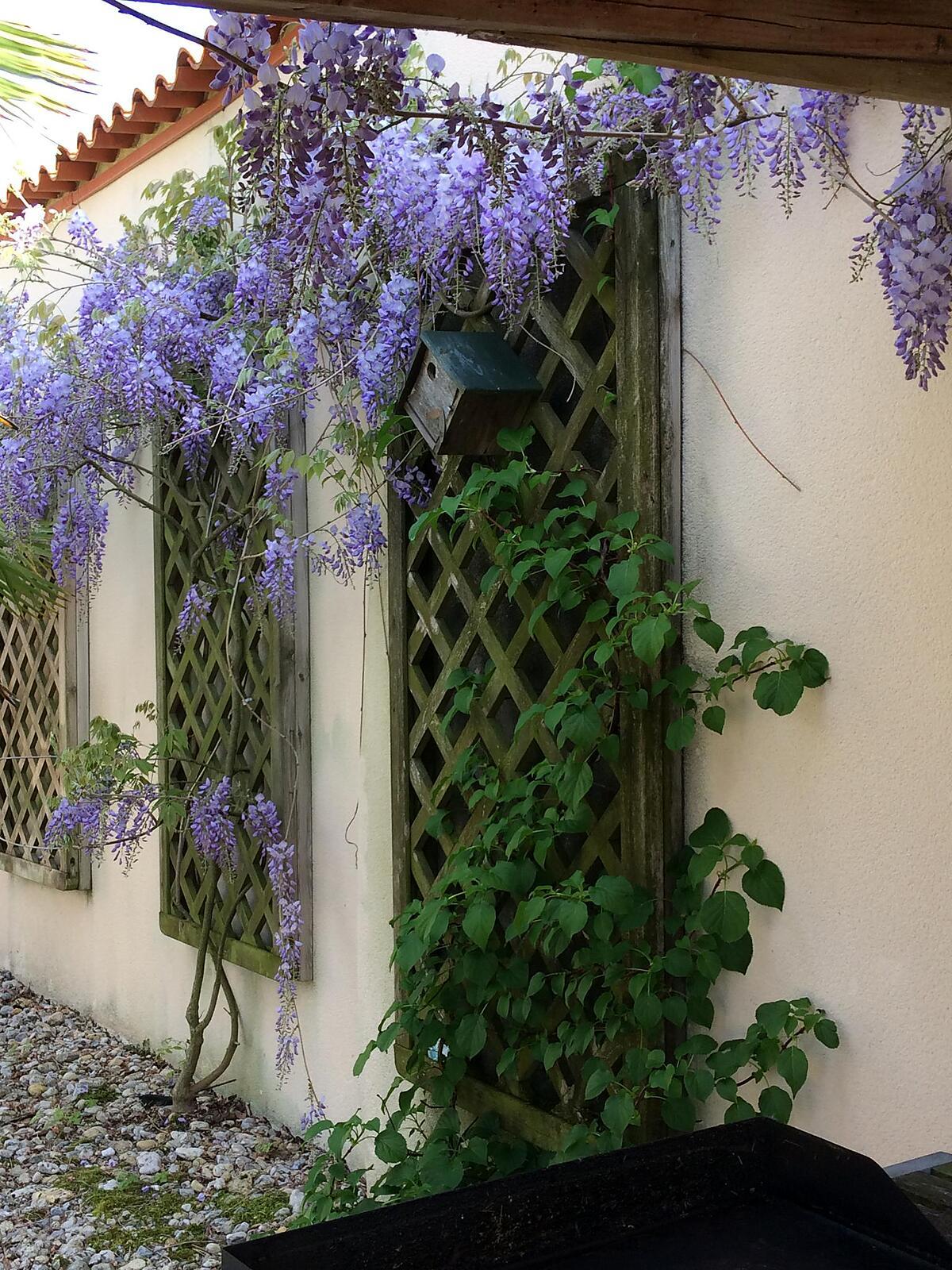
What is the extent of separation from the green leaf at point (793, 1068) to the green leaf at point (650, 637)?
641 millimetres

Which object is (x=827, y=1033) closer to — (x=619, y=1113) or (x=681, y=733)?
(x=619, y=1113)

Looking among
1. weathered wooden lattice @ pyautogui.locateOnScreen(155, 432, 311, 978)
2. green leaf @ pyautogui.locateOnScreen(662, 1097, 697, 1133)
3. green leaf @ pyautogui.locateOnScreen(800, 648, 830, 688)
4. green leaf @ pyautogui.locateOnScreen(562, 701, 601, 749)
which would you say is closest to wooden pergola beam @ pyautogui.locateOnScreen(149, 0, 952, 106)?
green leaf @ pyautogui.locateOnScreen(800, 648, 830, 688)

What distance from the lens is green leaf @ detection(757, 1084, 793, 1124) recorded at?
2010 millimetres

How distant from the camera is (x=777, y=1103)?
202 centimetres

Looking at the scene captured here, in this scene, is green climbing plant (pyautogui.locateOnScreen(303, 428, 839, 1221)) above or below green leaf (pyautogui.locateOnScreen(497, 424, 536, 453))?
below

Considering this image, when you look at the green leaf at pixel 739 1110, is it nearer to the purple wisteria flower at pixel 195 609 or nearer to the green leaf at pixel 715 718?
the green leaf at pixel 715 718

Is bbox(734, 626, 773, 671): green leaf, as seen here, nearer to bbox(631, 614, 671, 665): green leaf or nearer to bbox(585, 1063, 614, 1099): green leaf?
bbox(631, 614, 671, 665): green leaf

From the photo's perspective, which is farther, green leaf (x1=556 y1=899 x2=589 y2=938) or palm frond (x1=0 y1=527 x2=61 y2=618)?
palm frond (x1=0 y1=527 x2=61 y2=618)

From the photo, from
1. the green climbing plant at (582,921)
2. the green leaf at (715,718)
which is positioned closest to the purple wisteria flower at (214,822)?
the green climbing plant at (582,921)

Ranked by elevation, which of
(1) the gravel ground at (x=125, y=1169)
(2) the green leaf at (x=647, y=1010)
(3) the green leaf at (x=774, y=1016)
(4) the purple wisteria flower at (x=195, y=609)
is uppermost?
(4) the purple wisteria flower at (x=195, y=609)

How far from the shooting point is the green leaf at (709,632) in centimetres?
213

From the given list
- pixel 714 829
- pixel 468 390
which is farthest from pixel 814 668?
pixel 468 390

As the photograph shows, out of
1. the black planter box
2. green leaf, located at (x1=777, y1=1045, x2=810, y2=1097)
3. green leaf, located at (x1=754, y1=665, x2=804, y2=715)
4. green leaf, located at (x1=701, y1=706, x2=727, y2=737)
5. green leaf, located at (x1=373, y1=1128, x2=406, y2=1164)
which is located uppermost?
green leaf, located at (x1=754, y1=665, x2=804, y2=715)

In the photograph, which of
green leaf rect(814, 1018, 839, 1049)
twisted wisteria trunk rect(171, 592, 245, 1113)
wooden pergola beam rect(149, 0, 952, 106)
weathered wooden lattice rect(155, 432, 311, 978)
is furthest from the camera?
twisted wisteria trunk rect(171, 592, 245, 1113)
